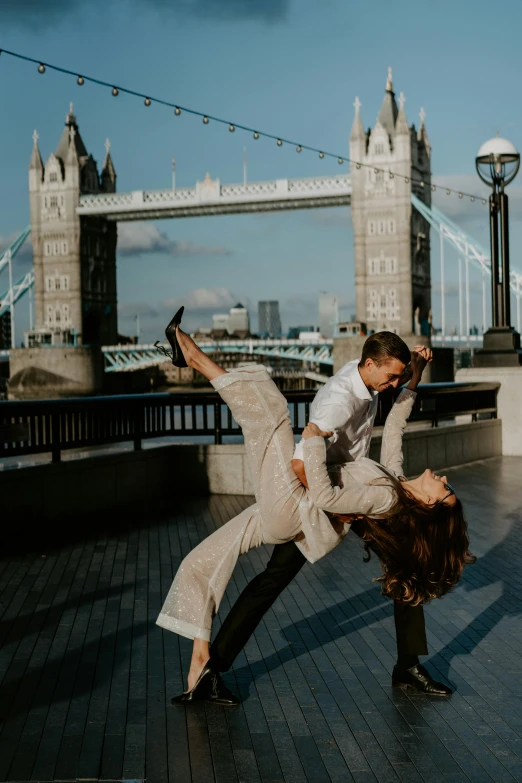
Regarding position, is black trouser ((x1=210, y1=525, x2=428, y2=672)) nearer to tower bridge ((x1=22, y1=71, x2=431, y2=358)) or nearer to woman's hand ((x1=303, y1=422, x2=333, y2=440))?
woman's hand ((x1=303, y1=422, x2=333, y2=440))

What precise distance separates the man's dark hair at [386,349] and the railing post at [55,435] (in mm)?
4761

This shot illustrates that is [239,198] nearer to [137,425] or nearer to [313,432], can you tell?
[137,425]

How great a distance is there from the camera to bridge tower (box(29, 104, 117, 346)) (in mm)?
79625

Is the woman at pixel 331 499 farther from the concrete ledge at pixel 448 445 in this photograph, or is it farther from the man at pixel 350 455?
the concrete ledge at pixel 448 445

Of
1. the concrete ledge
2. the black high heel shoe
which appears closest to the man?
the black high heel shoe

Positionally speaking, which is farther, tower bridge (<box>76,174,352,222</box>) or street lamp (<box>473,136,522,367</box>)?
tower bridge (<box>76,174,352,222</box>)

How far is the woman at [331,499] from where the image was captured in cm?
316

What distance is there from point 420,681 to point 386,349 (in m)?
1.32

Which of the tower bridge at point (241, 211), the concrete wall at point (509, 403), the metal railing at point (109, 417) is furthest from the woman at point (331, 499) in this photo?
the tower bridge at point (241, 211)

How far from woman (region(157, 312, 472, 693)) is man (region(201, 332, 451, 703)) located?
0.30 ft

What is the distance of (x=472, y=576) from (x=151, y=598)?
189 centimetres

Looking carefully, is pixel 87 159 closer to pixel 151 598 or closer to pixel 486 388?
pixel 486 388

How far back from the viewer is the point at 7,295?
8750cm

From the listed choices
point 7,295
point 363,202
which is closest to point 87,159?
point 7,295
